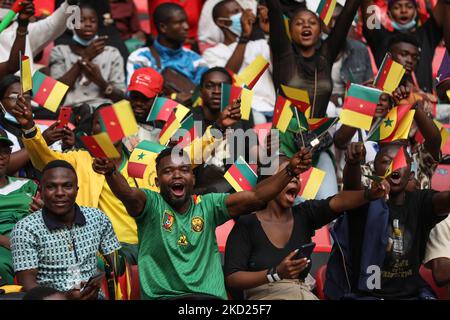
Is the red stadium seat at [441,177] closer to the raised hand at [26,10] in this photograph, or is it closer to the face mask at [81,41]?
the face mask at [81,41]

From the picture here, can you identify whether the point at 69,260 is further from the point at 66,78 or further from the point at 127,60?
the point at 127,60

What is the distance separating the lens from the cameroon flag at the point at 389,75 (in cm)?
779

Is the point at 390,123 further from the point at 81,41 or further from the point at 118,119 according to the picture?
the point at 81,41

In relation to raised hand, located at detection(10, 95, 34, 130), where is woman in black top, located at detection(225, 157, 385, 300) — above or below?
below

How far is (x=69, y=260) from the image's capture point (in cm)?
713

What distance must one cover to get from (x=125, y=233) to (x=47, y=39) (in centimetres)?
273

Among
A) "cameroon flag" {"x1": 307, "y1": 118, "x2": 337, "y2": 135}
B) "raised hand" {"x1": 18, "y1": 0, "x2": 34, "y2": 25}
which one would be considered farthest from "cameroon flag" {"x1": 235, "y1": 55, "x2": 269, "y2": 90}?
"raised hand" {"x1": 18, "y1": 0, "x2": 34, "y2": 25}

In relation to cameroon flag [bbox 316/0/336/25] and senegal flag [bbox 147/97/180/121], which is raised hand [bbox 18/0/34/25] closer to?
senegal flag [bbox 147/97/180/121]

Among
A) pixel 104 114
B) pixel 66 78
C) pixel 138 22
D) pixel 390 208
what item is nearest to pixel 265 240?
pixel 390 208

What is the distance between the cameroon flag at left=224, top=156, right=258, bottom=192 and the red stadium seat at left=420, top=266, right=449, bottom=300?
1344mm

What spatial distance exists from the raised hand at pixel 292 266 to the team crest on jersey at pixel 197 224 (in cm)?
69

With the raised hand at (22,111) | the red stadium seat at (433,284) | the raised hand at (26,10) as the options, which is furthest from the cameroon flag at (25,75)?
the red stadium seat at (433,284)

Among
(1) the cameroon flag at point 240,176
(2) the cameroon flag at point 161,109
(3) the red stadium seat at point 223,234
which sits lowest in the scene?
(3) the red stadium seat at point 223,234

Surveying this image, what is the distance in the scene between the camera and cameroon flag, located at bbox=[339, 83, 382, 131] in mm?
7660
